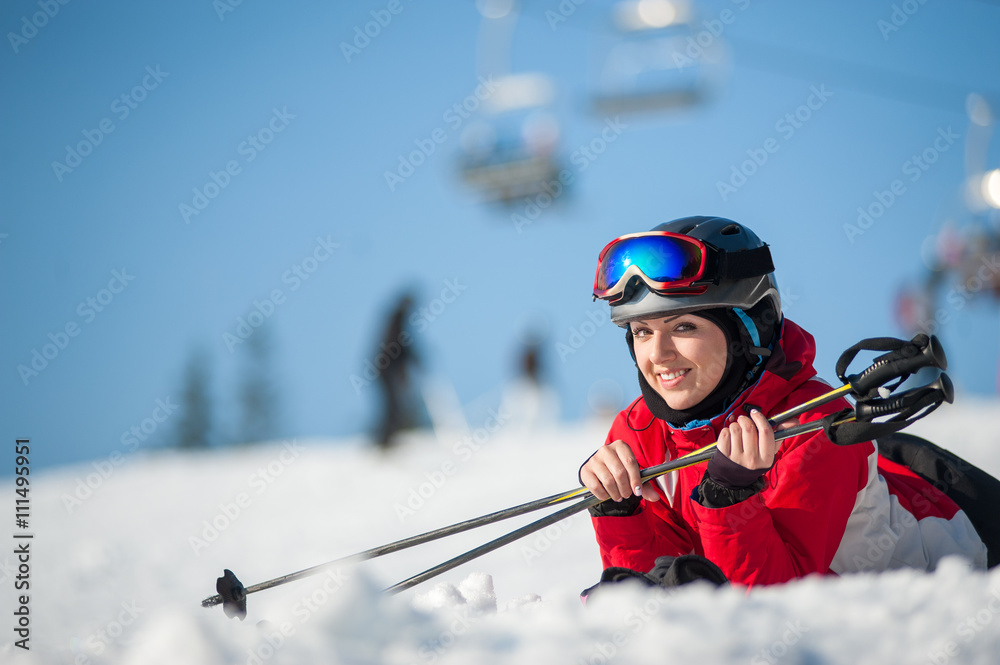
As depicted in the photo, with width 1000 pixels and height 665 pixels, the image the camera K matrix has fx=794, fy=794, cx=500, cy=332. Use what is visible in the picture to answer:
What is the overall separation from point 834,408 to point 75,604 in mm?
4395

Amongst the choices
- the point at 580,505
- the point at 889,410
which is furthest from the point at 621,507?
the point at 889,410

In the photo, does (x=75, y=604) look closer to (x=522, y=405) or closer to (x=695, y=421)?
(x=695, y=421)

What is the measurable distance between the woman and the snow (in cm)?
39

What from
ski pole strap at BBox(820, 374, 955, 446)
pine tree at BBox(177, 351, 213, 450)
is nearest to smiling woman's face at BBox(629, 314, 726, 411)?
ski pole strap at BBox(820, 374, 955, 446)

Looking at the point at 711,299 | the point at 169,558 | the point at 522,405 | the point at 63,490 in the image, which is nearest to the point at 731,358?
the point at 711,299

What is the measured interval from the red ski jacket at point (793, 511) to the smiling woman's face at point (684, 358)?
0.11 m

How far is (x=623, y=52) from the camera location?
18141mm

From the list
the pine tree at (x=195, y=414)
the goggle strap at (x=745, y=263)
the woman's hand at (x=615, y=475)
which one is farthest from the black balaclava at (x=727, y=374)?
the pine tree at (x=195, y=414)

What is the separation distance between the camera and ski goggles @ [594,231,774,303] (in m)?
2.45

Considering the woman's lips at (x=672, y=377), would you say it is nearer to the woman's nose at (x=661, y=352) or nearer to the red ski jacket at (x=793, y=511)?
the woman's nose at (x=661, y=352)

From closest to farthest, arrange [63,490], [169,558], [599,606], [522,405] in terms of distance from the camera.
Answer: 1. [599,606]
2. [169,558]
3. [63,490]
4. [522,405]

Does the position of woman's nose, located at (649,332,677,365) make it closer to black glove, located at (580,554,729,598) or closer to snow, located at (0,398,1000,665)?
black glove, located at (580,554,729,598)

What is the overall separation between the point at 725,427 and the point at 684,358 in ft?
0.99

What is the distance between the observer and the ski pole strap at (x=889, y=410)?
1.92 m
